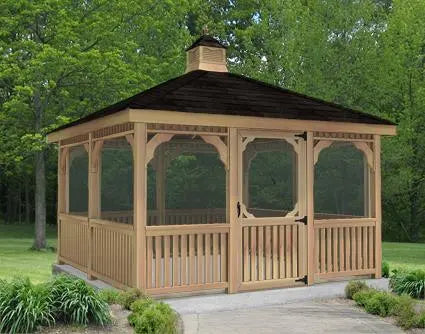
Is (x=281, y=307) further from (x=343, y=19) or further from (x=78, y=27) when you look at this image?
(x=343, y=19)

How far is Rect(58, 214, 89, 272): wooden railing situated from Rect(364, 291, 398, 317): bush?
16.9 ft

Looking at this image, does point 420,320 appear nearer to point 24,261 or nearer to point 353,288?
point 353,288

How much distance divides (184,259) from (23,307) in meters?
2.79

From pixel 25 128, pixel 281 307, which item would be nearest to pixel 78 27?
pixel 25 128

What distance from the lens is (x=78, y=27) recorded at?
20625 mm

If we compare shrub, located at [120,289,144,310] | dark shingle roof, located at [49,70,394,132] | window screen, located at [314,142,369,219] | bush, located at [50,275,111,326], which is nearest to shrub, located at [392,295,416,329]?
dark shingle roof, located at [49,70,394,132]

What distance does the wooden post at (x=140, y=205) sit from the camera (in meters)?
8.09

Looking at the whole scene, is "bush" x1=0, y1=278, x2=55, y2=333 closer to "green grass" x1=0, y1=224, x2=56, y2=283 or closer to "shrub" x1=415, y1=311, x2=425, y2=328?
"green grass" x1=0, y1=224, x2=56, y2=283

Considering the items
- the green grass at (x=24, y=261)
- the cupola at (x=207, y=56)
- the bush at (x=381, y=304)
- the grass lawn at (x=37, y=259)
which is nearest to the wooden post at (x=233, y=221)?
the bush at (x=381, y=304)

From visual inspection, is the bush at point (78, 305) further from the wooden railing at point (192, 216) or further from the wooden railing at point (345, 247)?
the wooden railing at point (192, 216)

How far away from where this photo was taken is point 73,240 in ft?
37.2

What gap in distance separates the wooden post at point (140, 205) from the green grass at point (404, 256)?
27.5 ft


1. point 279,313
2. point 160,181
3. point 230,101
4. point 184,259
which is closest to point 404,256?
point 160,181

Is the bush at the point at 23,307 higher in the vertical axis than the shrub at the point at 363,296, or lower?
higher
